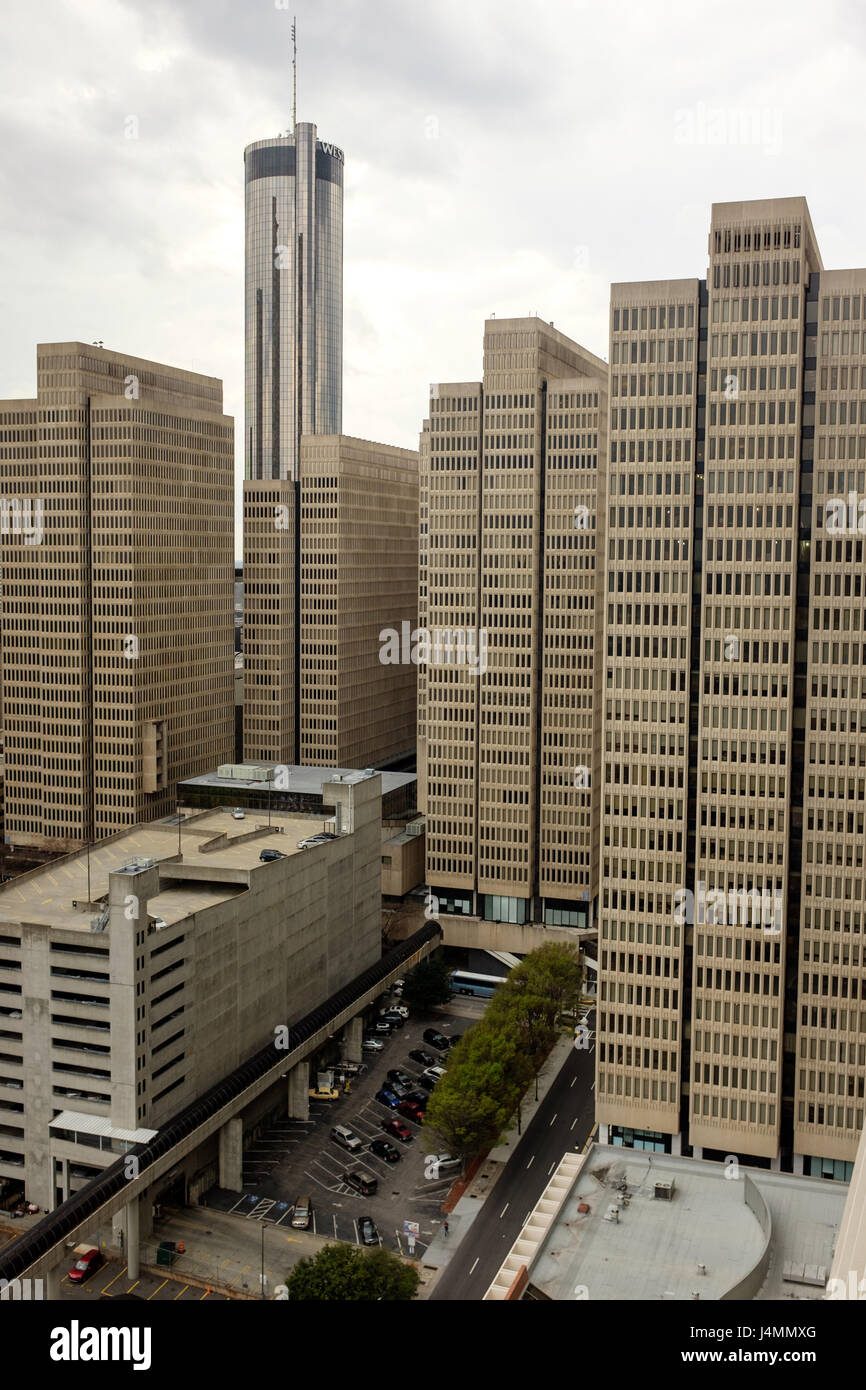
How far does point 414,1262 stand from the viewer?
81.4m

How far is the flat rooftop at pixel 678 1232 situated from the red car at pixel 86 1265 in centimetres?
3121

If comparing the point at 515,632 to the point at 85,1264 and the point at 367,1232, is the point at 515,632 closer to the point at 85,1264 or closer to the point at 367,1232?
the point at 367,1232

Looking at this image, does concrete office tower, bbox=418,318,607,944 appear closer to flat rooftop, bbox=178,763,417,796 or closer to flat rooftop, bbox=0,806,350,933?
flat rooftop, bbox=178,763,417,796

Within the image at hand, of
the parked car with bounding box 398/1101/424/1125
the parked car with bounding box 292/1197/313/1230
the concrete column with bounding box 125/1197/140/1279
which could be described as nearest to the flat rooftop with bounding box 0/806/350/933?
the concrete column with bounding box 125/1197/140/1279

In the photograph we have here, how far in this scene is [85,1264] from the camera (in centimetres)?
8000

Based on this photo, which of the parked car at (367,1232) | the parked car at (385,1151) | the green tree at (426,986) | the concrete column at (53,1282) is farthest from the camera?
the green tree at (426,986)

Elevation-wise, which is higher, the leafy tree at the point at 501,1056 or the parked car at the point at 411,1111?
the leafy tree at the point at 501,1056

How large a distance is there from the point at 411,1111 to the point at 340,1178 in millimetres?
12924

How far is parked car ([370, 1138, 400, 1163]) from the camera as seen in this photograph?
96562mm

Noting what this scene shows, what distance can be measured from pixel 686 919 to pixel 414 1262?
1282 inches

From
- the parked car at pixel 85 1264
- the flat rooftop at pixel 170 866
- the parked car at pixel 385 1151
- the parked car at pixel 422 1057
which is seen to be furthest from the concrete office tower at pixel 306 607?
the parked car at pixel 85 1264

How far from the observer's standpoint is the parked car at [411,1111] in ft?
341

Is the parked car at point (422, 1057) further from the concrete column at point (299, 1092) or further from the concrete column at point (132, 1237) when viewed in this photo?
the concrete column at point (132, 1237)
